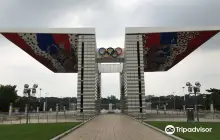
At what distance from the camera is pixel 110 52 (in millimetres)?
50594

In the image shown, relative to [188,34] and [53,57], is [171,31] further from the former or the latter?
[53,57]

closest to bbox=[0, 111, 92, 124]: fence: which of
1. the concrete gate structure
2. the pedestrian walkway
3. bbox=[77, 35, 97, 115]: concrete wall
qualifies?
the concrete gate structure

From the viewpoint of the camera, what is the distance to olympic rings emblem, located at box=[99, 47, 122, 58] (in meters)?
50.7

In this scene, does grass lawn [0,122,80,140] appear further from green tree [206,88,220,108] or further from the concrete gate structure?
green tree [206,88,220,108]

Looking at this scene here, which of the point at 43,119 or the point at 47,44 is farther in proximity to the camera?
the point at 47,44

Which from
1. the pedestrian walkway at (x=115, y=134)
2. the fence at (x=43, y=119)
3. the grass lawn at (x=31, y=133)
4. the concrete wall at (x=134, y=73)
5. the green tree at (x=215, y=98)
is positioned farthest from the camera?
the green tree at (x=215, y=98)

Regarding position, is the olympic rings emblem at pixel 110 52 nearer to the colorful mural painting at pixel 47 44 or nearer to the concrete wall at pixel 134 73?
the concrete wall at pixel 134 73

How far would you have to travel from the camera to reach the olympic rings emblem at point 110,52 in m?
50.7

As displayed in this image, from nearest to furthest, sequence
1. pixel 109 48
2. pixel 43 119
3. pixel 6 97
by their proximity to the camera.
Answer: pixel 43 119 → pixel 109 48 → pixel 6 97

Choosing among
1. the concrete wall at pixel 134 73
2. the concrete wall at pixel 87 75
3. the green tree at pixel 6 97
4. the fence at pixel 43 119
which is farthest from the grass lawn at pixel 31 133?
the green tree at pixel 6 97

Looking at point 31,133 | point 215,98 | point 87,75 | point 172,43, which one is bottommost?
point 31,133

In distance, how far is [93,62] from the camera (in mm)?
47406

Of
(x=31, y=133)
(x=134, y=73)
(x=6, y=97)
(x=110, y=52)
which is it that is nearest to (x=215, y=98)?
(x=134, y=73)

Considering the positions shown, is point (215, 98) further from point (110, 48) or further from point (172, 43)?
point (110, 48)
